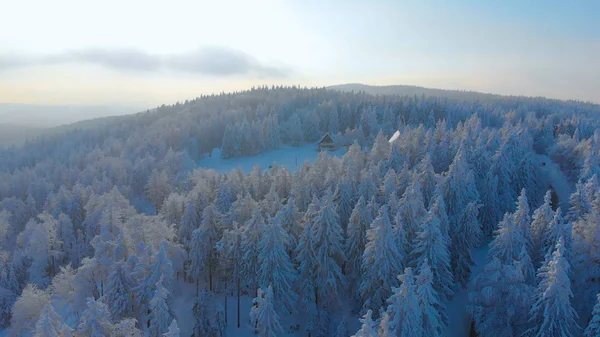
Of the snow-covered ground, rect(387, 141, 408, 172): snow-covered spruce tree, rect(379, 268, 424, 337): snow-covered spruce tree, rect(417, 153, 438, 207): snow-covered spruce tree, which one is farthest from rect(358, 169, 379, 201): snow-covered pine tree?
the snow-covered ground

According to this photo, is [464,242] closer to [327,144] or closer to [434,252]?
[434,252]

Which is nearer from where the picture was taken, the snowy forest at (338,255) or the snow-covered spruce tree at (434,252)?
the snowy forest at (338,255)

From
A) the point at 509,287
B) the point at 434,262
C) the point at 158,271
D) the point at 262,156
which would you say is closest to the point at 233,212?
the point at 158,271

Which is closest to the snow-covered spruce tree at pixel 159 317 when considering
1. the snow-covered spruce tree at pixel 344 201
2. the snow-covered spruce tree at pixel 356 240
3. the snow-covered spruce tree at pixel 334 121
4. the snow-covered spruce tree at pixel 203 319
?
the snow-covered spruce tree at pixel 203 319

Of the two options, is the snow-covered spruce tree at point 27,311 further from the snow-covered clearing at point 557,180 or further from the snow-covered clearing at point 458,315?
the snow-covered clearing at point 557,180

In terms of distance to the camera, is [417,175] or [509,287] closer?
[509,287]

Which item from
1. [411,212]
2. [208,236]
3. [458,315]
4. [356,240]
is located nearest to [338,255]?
[356,240]

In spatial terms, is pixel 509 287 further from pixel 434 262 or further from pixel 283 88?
pixel 283 88
